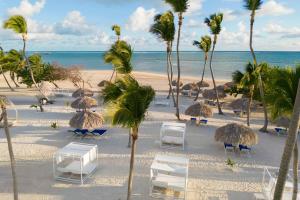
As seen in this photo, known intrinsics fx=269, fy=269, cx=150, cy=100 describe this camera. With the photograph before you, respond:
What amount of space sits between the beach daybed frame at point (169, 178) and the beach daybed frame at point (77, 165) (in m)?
2.46

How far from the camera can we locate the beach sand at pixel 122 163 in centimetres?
886

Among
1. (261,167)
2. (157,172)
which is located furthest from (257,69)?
(157,172)

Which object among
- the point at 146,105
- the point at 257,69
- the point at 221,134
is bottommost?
the point at 221,134

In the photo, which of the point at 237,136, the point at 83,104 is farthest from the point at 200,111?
the point at 83,104

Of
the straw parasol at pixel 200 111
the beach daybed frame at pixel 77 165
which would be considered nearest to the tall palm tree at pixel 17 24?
the beach daybed frame at pixel 77 165

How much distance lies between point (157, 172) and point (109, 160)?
250 cm

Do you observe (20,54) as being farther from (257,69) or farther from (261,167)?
(261,167)

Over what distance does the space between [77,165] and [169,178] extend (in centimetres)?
343

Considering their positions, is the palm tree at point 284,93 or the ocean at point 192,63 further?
the ocean at point 192,63

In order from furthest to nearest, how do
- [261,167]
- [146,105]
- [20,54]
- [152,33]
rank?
[20,54] < [152,33] < [261,167] < [146,105]

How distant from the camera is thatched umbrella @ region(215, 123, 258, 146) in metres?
11.8

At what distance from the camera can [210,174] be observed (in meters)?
10.3

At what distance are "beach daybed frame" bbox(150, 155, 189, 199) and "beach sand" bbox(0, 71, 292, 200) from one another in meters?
0.34

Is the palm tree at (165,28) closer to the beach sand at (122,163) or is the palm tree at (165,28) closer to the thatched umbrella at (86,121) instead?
the beach sand at (122,163)
